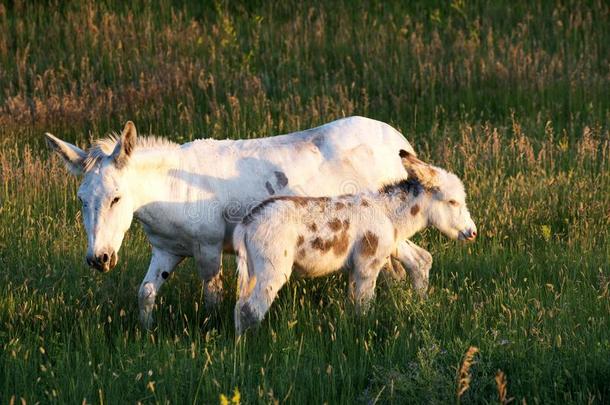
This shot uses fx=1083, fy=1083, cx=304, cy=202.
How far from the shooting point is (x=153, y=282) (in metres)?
8.96

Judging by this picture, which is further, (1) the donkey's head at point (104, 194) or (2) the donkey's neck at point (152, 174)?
(2) the donkey's neck at point (152, 174)

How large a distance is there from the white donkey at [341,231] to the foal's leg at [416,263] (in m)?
0.05

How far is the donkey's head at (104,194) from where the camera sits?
26.6ft

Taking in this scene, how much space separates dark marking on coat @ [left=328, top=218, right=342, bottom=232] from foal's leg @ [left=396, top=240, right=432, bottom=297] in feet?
3.60

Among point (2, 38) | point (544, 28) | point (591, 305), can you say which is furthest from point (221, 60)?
point (591, 305)

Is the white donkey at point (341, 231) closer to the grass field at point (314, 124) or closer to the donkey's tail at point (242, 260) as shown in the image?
the donkey's tail at point (242, 260)

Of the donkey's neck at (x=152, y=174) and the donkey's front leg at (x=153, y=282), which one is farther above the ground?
the donkey's neck at (x=152, y=174)

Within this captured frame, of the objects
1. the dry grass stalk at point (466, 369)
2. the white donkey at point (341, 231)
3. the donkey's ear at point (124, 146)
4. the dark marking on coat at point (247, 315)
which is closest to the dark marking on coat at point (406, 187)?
the white donkey at point (341, 231)

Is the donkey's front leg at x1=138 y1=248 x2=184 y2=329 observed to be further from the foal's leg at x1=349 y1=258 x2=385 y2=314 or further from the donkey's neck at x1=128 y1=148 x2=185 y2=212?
the foal's leg at x1=349 y1=258 x2=385 y2=314

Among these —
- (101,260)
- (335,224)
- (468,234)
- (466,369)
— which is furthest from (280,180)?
(466,369)

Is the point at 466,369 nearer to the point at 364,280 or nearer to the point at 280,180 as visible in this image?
the point at 364,280

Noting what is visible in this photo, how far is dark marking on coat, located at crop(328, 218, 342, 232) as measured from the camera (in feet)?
28.0

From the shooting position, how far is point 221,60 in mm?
17406

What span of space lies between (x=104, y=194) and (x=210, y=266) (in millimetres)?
1165
